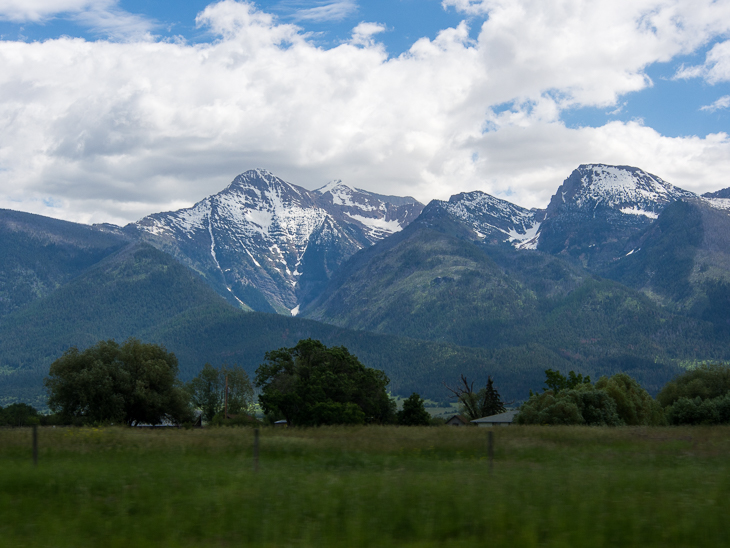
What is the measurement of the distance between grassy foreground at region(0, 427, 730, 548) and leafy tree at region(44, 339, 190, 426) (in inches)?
1563

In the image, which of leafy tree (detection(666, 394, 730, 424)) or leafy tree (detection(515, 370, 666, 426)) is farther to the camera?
leafy tree (detection(515, 370, 666, 426))

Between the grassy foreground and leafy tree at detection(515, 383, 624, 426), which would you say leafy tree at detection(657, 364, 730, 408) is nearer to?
leafy tree at detection(515, 383, 624, 426)

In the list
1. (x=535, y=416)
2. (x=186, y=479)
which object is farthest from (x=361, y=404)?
(x=186, y=479)

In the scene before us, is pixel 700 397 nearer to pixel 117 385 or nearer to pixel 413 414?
pixel 413 414

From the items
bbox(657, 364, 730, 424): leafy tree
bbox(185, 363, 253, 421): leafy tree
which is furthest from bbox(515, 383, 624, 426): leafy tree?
bbox(185, 363, 253, 421): leafy tree

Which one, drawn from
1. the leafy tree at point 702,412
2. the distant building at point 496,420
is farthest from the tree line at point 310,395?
the distant building at point 496,420

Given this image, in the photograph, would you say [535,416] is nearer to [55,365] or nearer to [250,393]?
[55,365]

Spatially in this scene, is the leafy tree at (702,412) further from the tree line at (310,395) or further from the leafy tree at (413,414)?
the leafy tree at (413,414)

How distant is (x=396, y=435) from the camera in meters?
27.9

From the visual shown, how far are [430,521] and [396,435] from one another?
14.1 m

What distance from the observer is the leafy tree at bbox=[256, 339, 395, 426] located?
6912 cm

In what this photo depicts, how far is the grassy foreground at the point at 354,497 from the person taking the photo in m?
13.3

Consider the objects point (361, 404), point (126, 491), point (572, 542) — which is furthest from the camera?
point (361, 404)

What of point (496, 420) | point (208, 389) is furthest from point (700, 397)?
point (208, 389)
